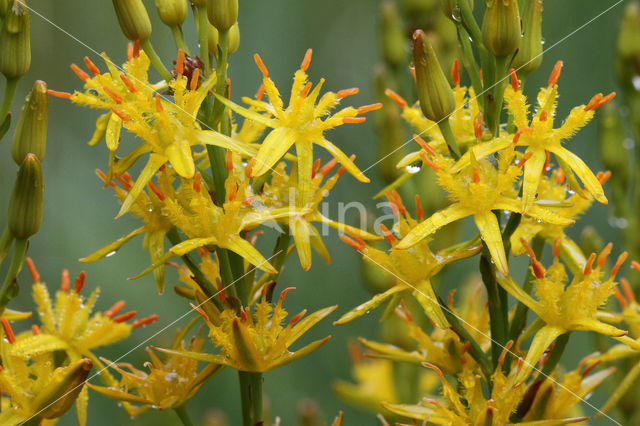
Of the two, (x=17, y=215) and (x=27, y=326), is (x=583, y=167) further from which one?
(x=27, y=326)

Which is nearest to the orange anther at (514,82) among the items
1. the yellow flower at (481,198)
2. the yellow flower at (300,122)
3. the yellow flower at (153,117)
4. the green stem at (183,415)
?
the yellow flower at (481,198)

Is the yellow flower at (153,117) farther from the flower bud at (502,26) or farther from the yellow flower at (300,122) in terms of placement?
the flower bud at (502,26)

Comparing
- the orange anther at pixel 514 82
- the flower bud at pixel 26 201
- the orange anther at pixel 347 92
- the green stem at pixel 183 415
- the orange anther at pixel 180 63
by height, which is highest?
the orange anther at pixel 180 63

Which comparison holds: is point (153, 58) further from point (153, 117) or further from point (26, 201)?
point (26, 201)

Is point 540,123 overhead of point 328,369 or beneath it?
overhead

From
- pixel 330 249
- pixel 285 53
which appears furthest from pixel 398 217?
pixel 285 53

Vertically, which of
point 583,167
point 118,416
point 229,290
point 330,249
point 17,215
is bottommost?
point 118,416
